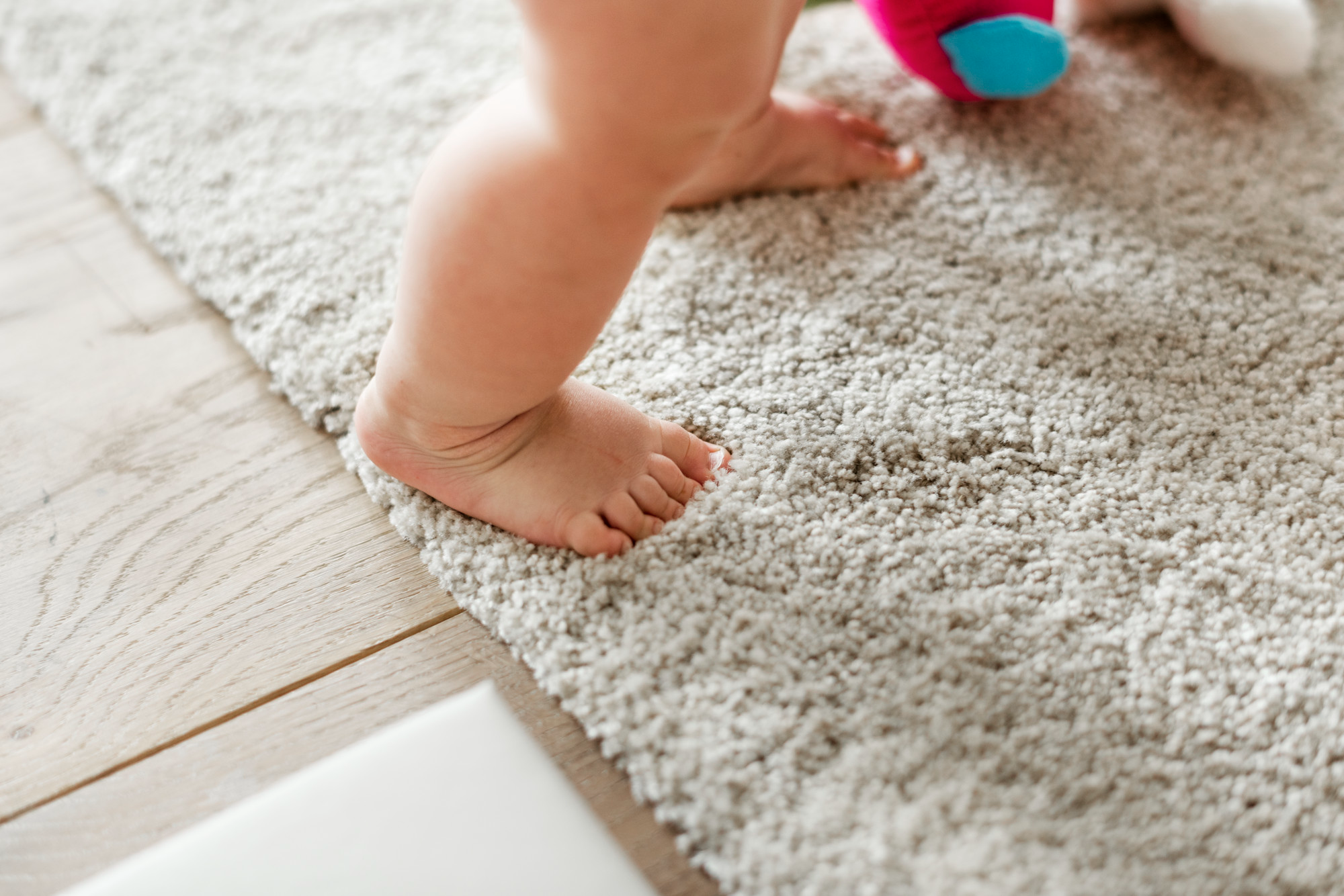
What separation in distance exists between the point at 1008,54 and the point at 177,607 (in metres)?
0.80

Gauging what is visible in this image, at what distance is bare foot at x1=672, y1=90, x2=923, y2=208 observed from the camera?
0.82 metres

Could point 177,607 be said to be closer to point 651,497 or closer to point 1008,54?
point 651,497

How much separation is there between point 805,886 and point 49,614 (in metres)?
0.53

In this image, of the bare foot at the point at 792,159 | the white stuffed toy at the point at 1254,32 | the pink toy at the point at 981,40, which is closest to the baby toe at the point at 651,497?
the bare foot at the point at 792,159

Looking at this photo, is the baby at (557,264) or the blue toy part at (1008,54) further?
the blue toy part at (1008,54)

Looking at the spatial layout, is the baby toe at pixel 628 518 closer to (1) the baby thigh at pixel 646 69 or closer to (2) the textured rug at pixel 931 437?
(2) the textured rug at pixel 931 437

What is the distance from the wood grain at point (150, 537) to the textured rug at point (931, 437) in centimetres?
4

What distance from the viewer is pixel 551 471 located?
2.05 feet

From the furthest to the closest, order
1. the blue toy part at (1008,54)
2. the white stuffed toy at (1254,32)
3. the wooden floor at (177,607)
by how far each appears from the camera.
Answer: the white stuffed toy at (1254,32) → the blue toy part at (1008,54) → the wooden floor at (177,607)

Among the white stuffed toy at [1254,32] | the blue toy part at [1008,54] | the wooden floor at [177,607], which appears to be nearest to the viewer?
the wooden floor at [177,607]

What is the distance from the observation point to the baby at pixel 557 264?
0.44 meters

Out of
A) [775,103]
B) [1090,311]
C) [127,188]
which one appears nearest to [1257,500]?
[1090,311]

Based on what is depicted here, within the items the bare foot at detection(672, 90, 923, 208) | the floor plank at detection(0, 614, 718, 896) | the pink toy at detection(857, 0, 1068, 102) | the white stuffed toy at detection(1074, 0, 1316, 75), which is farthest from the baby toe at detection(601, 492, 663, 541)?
the white stuffed toy at detection(1074, 0, 1316, 75)

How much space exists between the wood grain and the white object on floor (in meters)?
0.09
